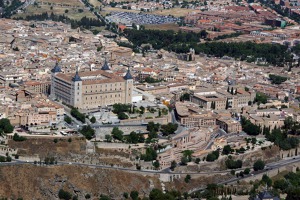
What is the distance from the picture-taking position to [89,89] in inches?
1713

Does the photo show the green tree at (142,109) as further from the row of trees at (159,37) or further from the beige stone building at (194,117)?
the row of trees at (159,37)

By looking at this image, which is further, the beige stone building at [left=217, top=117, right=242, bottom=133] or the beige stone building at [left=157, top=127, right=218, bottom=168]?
the beige stone building at [left=217, top=117, right=242, bottom=133]

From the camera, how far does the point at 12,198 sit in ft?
113

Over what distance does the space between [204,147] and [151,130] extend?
2.68 meters

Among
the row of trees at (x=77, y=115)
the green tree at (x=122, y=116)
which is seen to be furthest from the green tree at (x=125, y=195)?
the green tree at (x=122, y=116)

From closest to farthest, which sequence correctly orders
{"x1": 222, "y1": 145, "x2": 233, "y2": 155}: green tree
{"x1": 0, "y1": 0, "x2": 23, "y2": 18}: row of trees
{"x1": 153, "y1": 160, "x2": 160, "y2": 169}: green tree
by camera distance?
{"x1": 153, "y1": 160, "x2": 160, "y2": 169}: green tree
{"x1": 222, "y1": 145, "x2": 233, "y2": 155}: green tree
{"x1": 0, "y1": 0, "x2": 23, "y2": 18}: row of trees

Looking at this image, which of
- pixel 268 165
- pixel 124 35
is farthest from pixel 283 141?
pixel 124 35

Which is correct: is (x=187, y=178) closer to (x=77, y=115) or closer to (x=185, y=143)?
(x=185, y=143)

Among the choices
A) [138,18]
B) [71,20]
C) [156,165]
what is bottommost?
[138,18]

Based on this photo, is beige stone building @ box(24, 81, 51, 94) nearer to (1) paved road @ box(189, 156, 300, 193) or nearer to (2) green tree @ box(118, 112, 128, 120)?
(2) green tree @ box(118, 112, 128, 120)

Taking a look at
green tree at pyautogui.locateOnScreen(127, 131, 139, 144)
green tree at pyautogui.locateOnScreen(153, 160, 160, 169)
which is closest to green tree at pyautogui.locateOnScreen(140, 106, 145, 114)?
green tree at pyautogui.locateOnScreen(127, 131, 139, 144)

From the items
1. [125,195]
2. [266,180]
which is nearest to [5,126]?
[125,195]

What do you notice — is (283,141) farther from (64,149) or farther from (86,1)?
(86,1)

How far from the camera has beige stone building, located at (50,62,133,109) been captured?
A: 43.2 m
